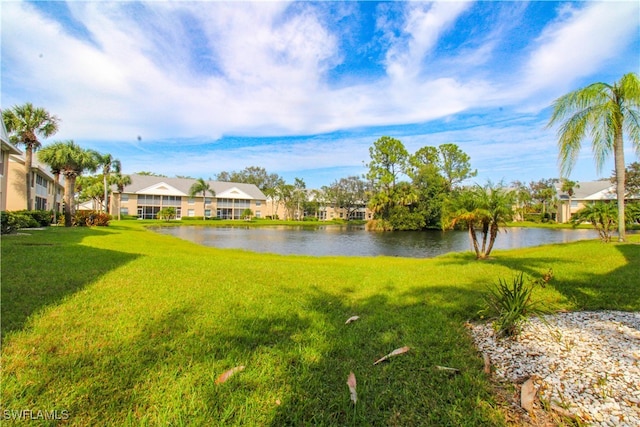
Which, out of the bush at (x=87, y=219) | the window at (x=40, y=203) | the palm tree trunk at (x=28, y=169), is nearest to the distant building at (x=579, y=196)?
the bush at (x=87, y=219)

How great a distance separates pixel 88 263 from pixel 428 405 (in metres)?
7.65

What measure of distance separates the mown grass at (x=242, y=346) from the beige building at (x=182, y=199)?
51.9 m

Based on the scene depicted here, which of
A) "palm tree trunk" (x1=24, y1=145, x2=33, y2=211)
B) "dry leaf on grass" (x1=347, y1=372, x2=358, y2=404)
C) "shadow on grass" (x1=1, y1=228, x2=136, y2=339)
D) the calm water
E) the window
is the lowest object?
the calm water

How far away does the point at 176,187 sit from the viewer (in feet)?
189

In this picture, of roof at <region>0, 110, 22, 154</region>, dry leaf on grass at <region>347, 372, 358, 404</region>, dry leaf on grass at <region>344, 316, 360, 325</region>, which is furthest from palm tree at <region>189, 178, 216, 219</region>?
dry leaf on grass at <region>347, 372, 358, 404</region>

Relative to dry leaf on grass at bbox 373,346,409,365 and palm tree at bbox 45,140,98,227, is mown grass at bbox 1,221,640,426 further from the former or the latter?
palm tree at bbox 45,140,98,227

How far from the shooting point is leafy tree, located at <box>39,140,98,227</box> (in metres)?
23.6

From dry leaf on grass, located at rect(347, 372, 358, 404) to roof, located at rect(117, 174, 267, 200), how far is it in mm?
57889

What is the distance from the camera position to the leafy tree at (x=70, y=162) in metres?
23.6

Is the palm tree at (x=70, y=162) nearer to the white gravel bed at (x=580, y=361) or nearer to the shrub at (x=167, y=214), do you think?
the shrub at (x=167, y=214)

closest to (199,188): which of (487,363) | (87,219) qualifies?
(87,219)

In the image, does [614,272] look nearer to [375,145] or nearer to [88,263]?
[88,263]

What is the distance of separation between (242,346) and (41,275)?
4844 millimetres

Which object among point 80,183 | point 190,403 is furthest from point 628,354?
point 80,183
